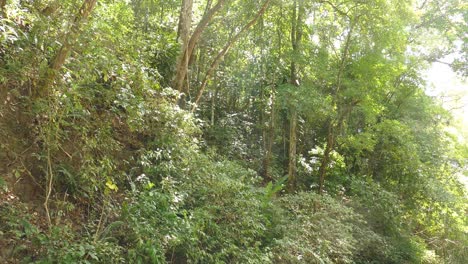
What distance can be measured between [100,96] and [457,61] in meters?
11.1

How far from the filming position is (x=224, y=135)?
10.0 metres

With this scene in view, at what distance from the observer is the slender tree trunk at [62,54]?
371 cm

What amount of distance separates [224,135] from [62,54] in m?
6.44

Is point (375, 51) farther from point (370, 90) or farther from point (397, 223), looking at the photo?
point (397, 223)

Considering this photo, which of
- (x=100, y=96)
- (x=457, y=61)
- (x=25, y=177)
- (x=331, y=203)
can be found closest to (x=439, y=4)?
(x=457, y=61)

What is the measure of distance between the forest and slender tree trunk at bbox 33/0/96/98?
1 centimetres

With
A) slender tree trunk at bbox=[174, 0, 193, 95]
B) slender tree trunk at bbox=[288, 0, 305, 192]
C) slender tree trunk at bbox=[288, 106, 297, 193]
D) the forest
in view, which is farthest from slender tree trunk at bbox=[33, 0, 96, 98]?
slender tree trunk at bbox=[288, 106, 297, 193]

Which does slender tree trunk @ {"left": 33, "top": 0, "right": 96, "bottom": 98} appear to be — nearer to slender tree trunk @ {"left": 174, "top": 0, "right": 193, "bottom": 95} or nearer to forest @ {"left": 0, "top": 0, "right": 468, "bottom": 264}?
forest @ {"left": 0, "top": 0, "right": 468, "bottom": 264}

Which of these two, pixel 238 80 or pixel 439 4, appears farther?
pixel 439 4

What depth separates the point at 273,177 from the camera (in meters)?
10.1

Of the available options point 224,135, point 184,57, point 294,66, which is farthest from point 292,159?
point 184,57

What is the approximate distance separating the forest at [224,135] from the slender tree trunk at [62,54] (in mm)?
14

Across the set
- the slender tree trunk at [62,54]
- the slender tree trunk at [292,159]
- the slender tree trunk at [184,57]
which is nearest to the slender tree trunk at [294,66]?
the slender tree trunk at [292,159]

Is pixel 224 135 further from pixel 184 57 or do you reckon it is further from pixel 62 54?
pixel 62 54
